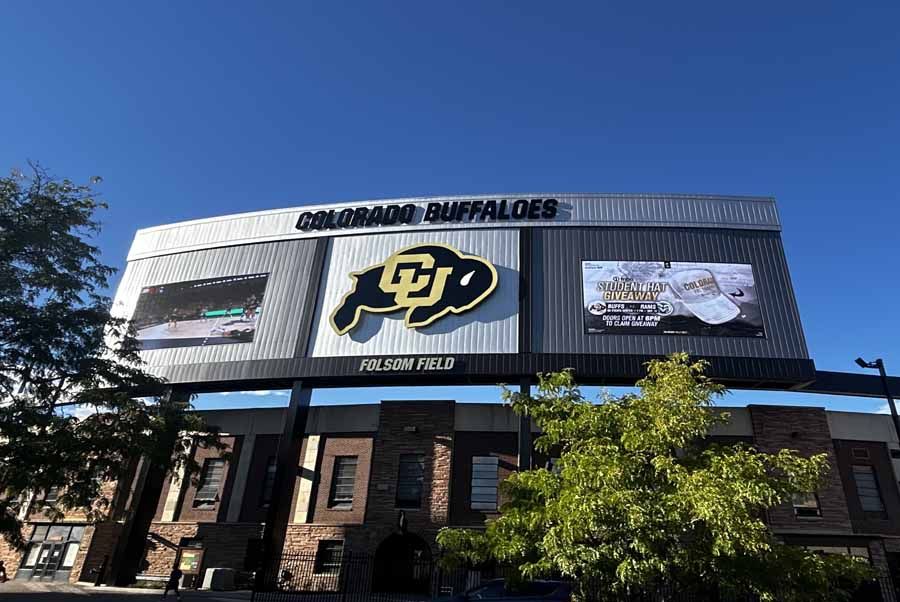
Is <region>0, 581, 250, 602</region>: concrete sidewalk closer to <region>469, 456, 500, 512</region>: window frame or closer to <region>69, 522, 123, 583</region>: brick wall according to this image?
<region>69, 522, 123, 583</region>: brick wall

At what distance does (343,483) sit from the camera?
27.4 meters

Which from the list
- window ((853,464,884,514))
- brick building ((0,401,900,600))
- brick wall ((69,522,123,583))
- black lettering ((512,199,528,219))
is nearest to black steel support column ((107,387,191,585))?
brick building ((0,401,900,600))

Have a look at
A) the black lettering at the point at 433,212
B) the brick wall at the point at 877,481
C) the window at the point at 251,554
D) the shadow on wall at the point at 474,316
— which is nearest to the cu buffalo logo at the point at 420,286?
the shadow on wall at the point at 474,316

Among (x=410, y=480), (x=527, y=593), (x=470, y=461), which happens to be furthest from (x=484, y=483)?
(x=527, y=593)

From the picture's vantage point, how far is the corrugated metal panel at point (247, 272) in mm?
29172

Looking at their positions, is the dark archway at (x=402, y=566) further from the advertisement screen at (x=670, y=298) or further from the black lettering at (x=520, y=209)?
the black lettering at (x=520, y=209)

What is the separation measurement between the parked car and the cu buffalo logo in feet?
51.0

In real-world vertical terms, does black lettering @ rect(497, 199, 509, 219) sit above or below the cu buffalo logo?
above

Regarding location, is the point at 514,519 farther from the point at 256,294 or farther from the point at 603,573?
the point at 256,294

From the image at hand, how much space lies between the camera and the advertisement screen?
26.2m

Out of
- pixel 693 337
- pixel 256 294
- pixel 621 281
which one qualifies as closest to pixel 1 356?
pixel 256 294

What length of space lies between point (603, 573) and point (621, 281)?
59.8 feet

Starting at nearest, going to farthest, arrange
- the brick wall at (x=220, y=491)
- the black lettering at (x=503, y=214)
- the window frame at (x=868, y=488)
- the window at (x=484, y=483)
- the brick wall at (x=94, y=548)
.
→ 1. the window frame at (x=868, y=488)
2. the window at (x=484, y=483)
3. the brick wall at (x=94, y=548)
4. the brick wall at (x=220, y=491)
5. the black lettering at (x=503, y=214)

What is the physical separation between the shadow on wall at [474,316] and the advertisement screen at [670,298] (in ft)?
12.0
